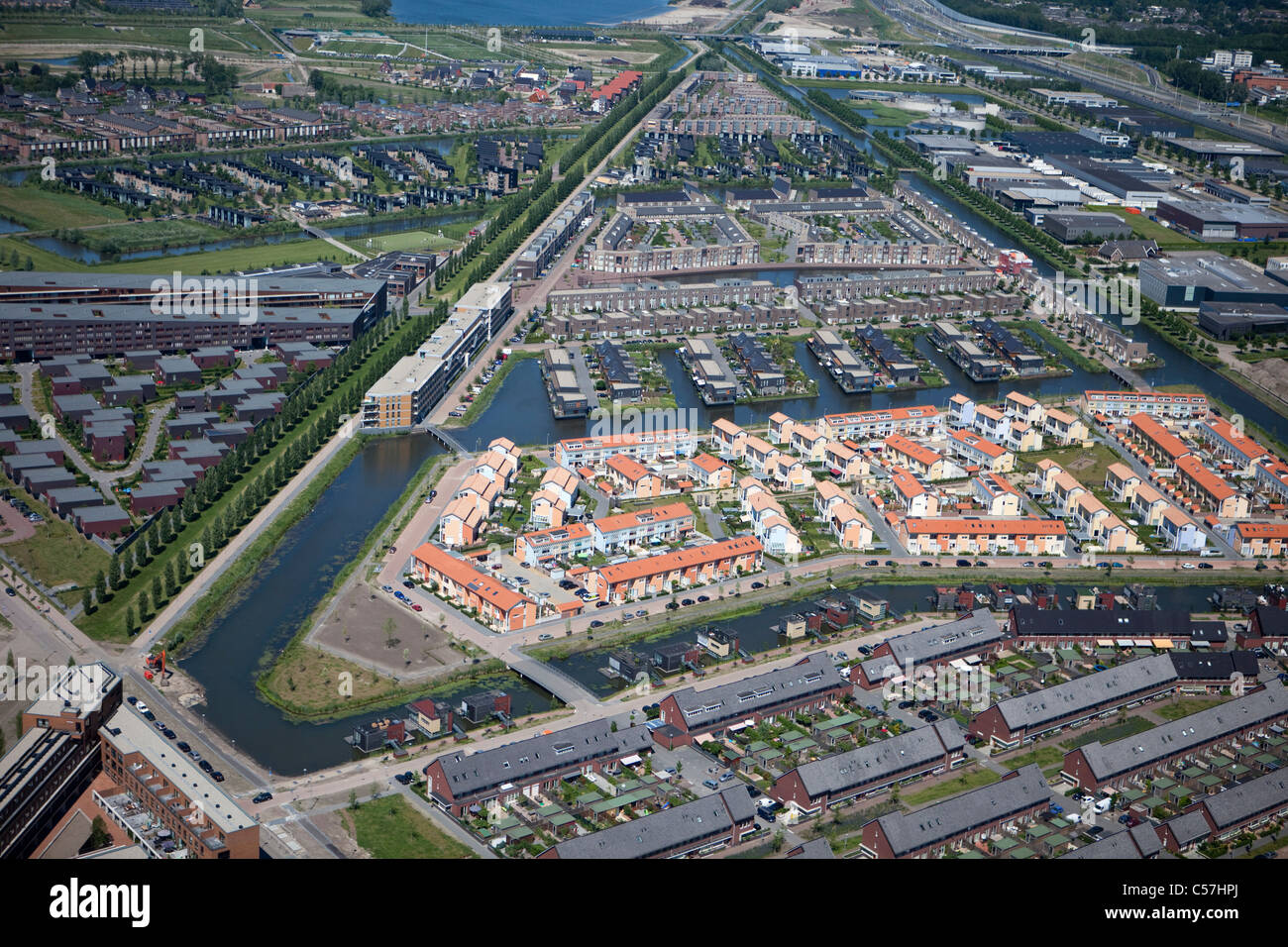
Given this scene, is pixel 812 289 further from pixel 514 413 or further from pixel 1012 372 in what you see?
pixel 514 413

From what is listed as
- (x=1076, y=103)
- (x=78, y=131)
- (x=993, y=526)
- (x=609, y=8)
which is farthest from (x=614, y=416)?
(x=609, y=8)

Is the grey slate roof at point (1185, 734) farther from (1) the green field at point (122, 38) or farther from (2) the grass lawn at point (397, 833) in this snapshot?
(1) the green field at point (122, 38)

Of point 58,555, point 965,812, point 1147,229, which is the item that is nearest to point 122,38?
point 1147,229
